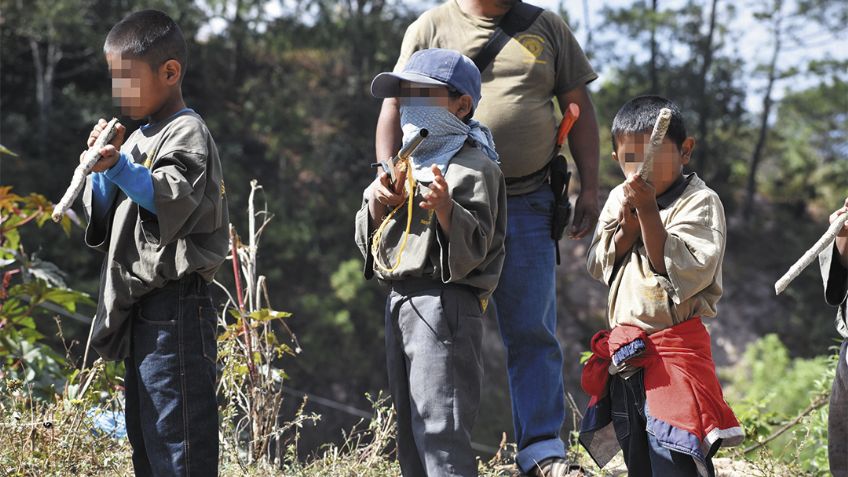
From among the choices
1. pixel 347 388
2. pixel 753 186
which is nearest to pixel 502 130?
pixel 347 388

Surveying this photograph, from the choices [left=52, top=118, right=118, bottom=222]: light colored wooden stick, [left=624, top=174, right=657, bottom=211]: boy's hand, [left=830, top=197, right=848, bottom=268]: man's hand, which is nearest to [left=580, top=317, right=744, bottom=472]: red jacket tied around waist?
[left=624, top=174, right=657, bottom=211]: boy's hand

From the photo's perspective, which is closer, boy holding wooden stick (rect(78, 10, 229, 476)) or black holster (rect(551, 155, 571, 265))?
boy holding wooden stick (rect(78, 10, 229, 476))

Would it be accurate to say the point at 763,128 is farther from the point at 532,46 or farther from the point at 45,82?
the point at 532,46

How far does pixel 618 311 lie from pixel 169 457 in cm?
126

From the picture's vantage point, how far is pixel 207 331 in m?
2.60

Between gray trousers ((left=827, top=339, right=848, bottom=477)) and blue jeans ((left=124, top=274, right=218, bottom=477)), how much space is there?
5.66 feet

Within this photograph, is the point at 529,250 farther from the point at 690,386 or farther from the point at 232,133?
the point at 232,133

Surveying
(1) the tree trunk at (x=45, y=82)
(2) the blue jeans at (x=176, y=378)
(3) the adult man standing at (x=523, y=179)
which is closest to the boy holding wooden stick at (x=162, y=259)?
(2) the blue jeans at (x=176, y=378)

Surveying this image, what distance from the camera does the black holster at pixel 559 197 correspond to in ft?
10.7

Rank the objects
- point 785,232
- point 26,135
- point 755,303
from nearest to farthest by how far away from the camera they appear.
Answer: point 26,135 < point 755,303 < point 785,232

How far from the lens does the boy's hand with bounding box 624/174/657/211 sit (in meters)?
2.37

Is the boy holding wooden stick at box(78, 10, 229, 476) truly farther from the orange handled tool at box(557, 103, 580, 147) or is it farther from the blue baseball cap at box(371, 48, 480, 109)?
the orange handled tool at box(557, 103, 580, 147)

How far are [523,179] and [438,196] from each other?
2.93ft

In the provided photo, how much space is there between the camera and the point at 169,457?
2512 millimetres
